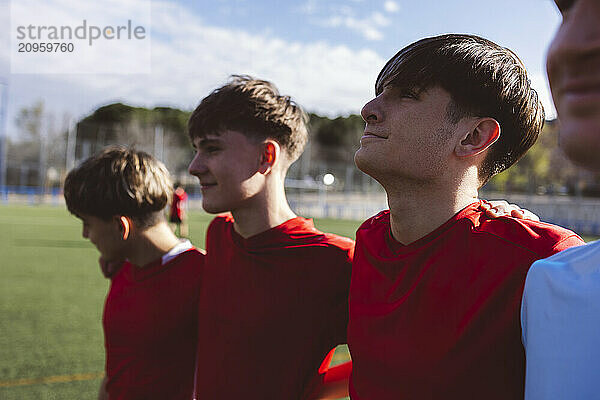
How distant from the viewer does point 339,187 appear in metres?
45.8

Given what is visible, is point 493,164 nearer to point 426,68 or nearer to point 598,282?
point 426,68

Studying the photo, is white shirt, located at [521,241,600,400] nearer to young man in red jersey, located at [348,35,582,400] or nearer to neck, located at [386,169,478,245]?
young man in red jersey, located at [348,35,582,400]

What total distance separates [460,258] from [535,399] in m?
0.65

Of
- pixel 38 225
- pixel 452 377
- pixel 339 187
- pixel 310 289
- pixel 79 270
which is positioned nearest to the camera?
pixel 452 377

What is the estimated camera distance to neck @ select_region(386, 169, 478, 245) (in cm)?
151

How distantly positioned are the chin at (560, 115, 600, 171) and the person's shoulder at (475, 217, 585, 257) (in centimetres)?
73

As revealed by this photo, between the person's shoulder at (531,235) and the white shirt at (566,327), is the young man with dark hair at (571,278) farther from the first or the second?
the person's shoulder at (531,235)

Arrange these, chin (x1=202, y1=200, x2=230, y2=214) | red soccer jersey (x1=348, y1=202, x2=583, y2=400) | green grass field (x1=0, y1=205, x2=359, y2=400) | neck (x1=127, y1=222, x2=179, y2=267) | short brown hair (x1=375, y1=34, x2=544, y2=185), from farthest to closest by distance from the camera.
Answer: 1. green grass field (x1=0, y1=205, x2=359, y2=400)
2. neck (x1=127, y1=222, x2=179, y2=267)
3. chin (x1=202, y1=200, x2=230, y2=214)
4. short brown hair (x1=375, y1=34, x2=544, y2=185)
5. red soccer jersey (x1=348, y1=202, x2=583, y2=400)

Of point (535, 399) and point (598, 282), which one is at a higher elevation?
point (598, 282)

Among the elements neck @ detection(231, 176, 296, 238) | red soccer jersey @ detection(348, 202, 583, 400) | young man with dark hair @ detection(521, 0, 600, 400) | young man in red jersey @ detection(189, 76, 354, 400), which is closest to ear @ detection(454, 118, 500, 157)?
red soccer jersey @ detection(348, 202, 583, 400)

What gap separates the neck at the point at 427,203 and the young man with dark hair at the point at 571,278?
26.6 inches

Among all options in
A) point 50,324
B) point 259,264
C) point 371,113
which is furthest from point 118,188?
point 50,324

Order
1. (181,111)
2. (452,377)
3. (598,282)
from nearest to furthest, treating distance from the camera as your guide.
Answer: (598,282), (452,377), (181,111)

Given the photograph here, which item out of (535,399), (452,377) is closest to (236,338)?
(452,377)
